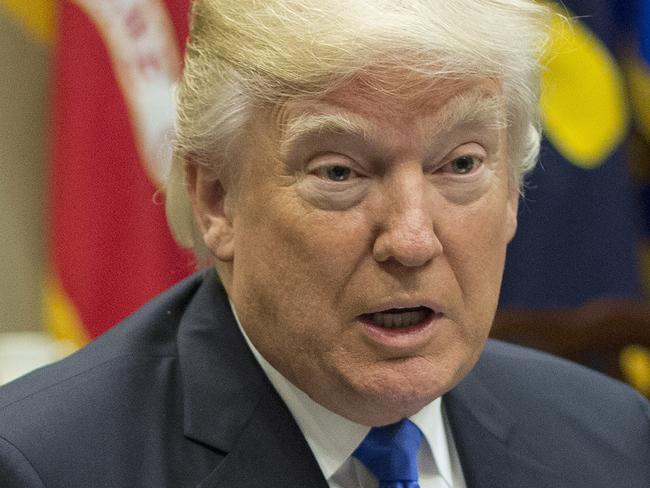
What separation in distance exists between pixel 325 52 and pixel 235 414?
53cm

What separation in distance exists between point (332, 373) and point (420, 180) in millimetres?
282

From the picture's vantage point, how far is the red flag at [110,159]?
9.89 feet

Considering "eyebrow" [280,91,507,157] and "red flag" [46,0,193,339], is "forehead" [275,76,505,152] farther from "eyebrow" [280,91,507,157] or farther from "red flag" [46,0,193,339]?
"red flag" [46,0,193,339]

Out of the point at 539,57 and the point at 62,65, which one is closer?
the point at 539,57

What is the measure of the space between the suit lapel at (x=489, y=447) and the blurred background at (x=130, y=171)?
909 millimetres

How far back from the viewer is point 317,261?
1.67m

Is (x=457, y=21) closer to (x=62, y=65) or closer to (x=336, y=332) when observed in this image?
(x=336, y=332)

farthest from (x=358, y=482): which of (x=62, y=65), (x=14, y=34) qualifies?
(x=14, y=34)

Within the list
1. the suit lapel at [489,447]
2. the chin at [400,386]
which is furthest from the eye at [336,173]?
the suit lapel at [489,447]

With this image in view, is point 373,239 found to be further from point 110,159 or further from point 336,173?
point 110,159

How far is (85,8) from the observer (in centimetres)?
304

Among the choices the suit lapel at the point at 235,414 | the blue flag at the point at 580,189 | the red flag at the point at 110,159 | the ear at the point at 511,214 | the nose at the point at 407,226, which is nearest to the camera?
the nose at the point at 407,226

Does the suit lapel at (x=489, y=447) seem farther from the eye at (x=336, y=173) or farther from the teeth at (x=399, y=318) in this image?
the eye at (x=336, y=173)

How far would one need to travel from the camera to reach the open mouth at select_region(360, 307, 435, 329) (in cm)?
170
